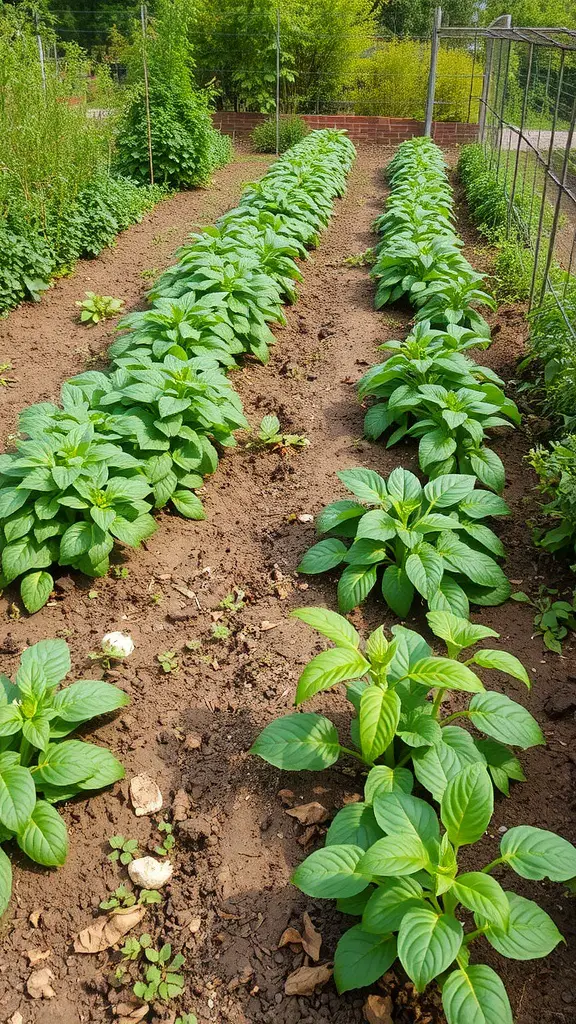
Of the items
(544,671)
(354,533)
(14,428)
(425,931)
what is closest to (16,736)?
(425,931)

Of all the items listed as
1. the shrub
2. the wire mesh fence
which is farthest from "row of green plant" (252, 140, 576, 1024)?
the shrub

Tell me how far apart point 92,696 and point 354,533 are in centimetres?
150

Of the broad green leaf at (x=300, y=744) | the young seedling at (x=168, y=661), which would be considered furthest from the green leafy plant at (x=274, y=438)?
the broad green leaf at (x=300, y=744)

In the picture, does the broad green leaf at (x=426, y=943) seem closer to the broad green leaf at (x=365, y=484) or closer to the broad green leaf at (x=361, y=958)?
the broad green leaf at (x=361, y=958)

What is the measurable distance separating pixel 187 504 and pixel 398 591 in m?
1.34

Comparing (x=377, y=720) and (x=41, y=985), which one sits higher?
(x=377, y=720)

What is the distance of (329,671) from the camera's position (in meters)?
2.42

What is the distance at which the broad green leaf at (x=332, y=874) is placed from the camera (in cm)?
205

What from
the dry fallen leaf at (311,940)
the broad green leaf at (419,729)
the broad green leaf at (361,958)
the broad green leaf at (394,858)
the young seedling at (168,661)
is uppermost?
the broad green leaf at (394,858)

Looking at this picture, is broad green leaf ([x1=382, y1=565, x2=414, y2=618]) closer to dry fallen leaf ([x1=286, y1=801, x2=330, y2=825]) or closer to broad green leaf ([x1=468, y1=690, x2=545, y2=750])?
broad green leaf ([x1=468, y1=690, x2=545, y2=750])

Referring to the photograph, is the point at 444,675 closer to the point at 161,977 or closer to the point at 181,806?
the point at 181,806

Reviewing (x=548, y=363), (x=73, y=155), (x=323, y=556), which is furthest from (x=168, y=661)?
(x=73, y=155)

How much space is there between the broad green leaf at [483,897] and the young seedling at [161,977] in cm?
84

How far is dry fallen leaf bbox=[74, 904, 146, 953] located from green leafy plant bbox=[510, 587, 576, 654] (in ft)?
6.16
